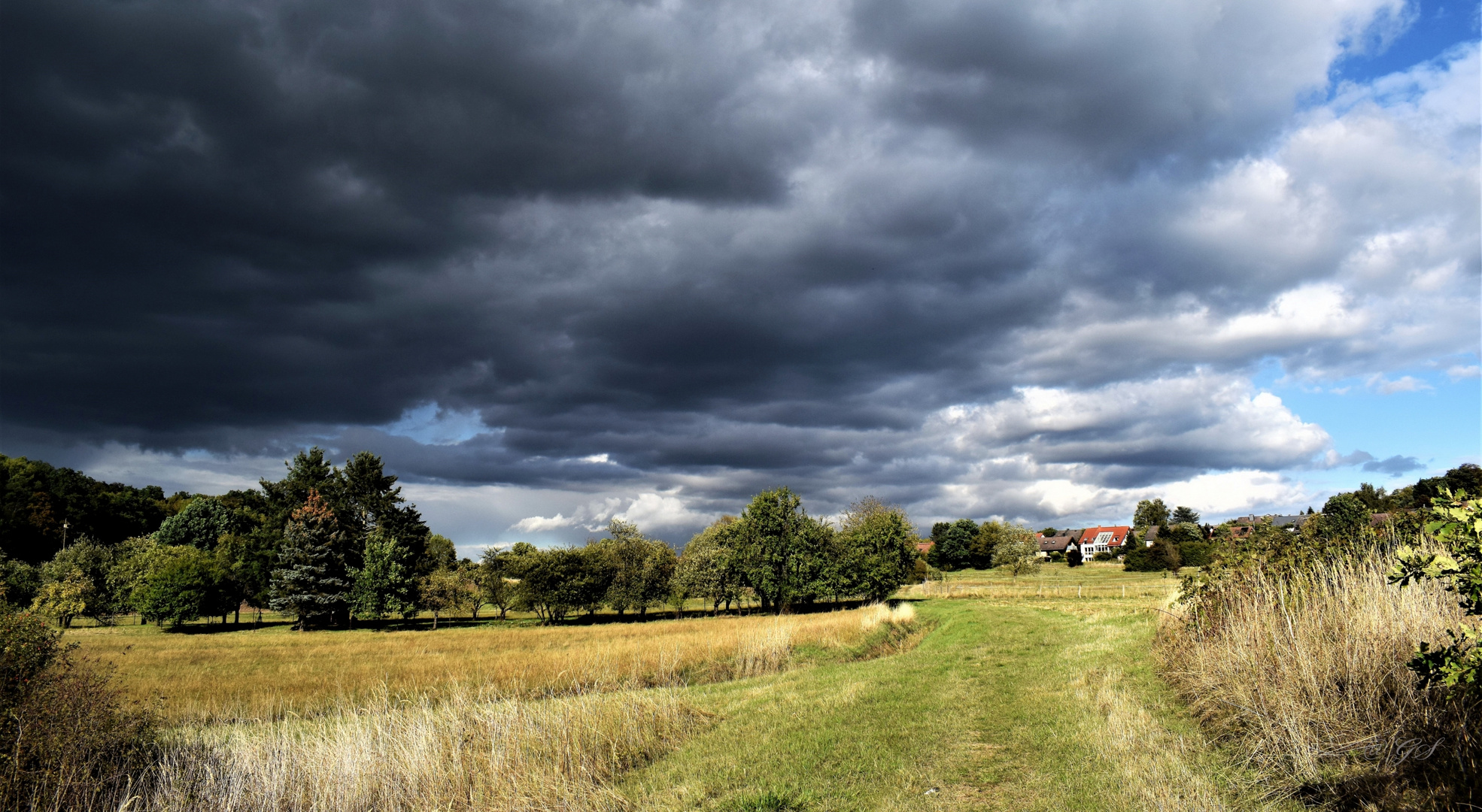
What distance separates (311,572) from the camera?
196 ft

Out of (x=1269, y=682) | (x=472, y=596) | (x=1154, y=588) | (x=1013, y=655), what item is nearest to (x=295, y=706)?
(x=1013, y=655)

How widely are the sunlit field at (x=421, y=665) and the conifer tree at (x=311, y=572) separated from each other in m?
14.0

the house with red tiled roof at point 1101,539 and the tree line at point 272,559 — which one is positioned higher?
the tree line at point 272,559

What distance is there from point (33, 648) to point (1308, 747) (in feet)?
57.9

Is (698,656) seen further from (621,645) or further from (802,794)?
(802,794)

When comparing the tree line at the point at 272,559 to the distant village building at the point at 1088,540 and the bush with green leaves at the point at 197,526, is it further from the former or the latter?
the distant village building at the point at 1088,540

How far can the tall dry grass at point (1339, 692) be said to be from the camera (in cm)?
628

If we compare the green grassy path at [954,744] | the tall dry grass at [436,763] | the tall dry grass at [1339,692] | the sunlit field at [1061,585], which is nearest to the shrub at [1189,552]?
the sunlit field at [1061,585]

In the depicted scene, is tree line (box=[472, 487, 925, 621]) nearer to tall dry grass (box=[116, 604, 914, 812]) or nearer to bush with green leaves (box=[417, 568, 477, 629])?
bush with green leaves (box=[417, 568, 477, 629])

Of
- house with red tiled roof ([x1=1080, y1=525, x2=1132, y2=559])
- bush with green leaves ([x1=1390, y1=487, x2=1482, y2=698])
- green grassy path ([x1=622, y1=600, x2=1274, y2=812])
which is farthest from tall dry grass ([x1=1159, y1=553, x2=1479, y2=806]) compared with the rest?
house with red tiled roof ([x1=1080, y1=525, x2=1132, y2=559])

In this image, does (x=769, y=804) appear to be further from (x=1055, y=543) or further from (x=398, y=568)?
(x=1055, y=543)

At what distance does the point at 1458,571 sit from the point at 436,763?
39.9ft

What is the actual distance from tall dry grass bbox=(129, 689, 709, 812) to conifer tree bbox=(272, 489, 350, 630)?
175 feet

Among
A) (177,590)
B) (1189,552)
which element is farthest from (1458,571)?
(1189,552)
